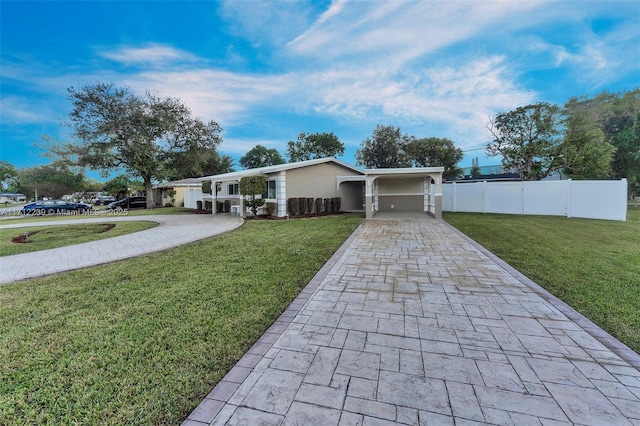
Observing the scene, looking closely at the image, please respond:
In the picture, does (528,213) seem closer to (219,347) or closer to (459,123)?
(459,123)

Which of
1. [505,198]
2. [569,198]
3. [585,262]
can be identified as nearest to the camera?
[585,262]

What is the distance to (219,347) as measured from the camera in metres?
2.77

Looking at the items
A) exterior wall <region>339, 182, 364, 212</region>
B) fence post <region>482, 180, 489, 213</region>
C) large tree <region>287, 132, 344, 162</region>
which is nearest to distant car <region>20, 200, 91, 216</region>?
exterior wall <region>339, 182, 364, 212</region>

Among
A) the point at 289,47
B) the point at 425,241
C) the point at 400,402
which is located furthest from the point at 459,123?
the point at 400,402

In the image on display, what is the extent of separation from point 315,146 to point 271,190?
22.0m

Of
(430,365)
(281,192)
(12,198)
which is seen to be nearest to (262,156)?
(281,192)

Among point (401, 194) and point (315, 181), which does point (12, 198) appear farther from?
point (401, 194)

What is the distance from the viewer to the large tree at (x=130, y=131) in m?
21.8

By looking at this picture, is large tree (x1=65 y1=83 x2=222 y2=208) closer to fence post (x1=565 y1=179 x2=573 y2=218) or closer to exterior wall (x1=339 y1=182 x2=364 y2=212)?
exterior wall (x1=339 y1=182 x2=364 y2=212)

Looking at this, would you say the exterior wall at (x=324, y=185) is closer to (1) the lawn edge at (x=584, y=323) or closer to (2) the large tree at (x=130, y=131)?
(1) the lawn edge at (x=584, y=323)

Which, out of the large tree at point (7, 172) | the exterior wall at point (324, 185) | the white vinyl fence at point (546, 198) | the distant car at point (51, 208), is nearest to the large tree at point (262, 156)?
the distant car at point (51, 208)

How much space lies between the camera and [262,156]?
46.1m

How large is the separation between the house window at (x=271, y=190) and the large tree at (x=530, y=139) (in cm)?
1682

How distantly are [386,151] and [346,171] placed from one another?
13.7 meters
